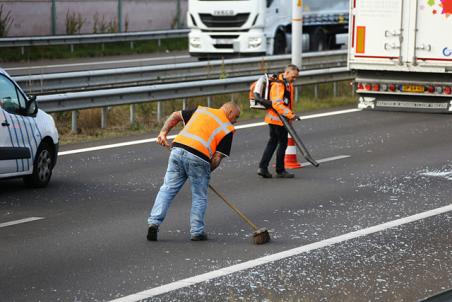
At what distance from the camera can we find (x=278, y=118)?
49.7ft

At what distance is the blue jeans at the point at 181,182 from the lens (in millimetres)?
10852

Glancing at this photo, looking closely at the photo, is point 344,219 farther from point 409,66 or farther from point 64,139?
point 409,66

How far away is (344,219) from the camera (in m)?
12.2

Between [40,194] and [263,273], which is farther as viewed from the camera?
[40,194]

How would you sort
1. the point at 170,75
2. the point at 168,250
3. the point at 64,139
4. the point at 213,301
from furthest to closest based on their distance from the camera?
the point at 170,75 < the point at 64,139 < the point at 168,250 < the point at 213,301

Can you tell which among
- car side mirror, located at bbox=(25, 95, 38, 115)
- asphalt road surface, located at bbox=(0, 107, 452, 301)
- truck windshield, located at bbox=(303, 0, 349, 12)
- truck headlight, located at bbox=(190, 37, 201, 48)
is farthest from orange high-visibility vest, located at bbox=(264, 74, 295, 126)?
truck windshield, located at bbox=(303, 0, 349, 12)

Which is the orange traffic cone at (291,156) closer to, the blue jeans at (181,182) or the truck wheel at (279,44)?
the blue jeans at (181,182)

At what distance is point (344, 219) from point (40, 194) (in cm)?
369

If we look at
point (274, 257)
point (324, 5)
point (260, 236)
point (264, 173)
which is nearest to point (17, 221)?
point (260, 236)

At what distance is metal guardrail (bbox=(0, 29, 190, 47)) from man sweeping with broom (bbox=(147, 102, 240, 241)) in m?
23.0

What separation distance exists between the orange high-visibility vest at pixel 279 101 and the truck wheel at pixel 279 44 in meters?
16.9

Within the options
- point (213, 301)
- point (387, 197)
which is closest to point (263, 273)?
point (213, 301)

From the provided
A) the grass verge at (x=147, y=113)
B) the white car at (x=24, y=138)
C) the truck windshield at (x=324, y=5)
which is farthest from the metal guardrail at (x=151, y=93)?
the truck windshield at (x=324, y=5)

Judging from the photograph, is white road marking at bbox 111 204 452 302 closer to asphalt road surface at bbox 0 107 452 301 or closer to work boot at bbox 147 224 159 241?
asphalt road surface at bbox 0 107 452 301
